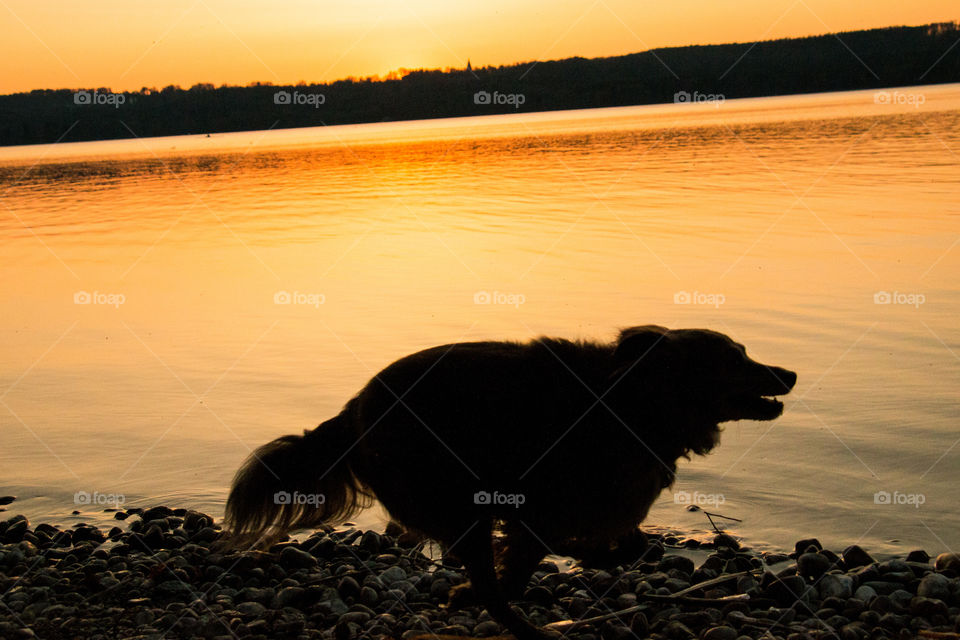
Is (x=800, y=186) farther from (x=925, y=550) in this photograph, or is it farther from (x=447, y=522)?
(x=447, y=522)

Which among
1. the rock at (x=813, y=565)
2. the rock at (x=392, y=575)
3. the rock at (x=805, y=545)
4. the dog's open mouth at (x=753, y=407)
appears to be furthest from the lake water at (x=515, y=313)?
the rock at (x=392, y=575)

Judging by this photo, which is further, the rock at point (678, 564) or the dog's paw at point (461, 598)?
the rock at point (678, 564)

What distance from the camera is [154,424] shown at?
31.2 ft

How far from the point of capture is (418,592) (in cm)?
580

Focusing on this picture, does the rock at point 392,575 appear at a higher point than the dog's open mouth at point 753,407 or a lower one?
lower

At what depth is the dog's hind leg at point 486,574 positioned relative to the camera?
5098 millimetres

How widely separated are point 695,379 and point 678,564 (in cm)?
137

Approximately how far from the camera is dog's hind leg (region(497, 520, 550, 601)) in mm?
5324

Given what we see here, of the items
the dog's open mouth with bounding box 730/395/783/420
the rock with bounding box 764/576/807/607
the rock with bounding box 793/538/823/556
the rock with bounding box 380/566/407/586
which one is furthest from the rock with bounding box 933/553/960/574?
the rock with bounding box 380/566/407/586

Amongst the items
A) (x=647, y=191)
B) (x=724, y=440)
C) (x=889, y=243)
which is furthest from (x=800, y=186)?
(x=724, y=440)

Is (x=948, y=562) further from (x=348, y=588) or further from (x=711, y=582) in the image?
(x=348, y=588)

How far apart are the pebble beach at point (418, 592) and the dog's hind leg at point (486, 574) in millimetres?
210

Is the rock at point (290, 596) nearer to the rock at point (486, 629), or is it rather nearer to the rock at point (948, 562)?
the rock at point (486, 629)

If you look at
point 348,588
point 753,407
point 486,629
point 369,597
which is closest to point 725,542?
point 753,407
